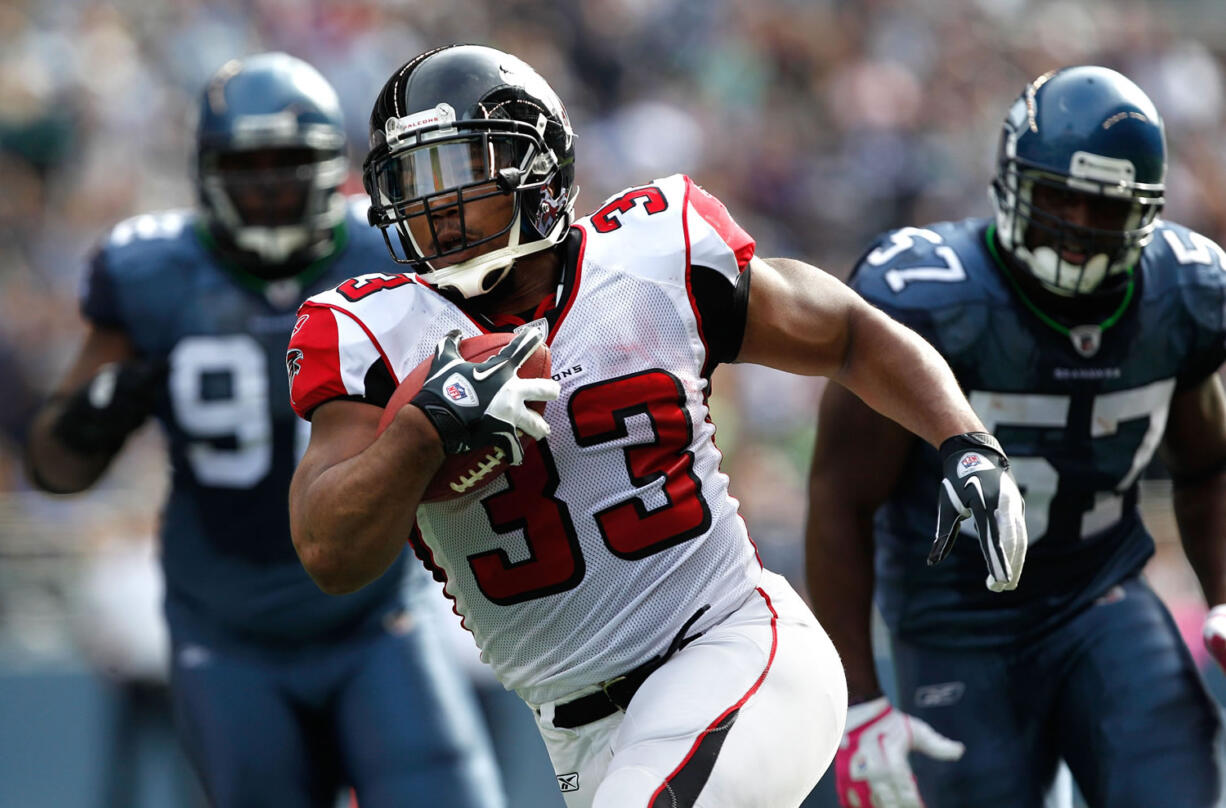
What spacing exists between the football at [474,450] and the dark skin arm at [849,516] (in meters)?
1.17

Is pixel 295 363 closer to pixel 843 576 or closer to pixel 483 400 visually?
pixel 483 400

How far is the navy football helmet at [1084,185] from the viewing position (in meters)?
3.41

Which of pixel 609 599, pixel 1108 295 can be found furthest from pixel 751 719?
pixel 1108 295

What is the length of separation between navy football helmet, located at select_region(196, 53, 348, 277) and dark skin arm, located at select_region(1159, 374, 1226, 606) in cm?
217

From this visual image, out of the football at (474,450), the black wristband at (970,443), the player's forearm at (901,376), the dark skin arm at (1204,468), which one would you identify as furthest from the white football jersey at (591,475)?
the dark skin arm at (1204,468)

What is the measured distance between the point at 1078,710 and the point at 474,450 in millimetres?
1691

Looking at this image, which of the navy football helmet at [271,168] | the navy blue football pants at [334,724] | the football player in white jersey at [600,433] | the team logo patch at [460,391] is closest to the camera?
the team logo patch at [460,391]

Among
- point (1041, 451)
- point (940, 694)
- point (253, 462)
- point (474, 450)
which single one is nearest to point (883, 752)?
point (940, 694)

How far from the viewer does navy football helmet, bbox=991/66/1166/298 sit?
11.2 ft

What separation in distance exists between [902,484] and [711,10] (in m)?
6.90

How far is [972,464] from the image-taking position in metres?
2.59

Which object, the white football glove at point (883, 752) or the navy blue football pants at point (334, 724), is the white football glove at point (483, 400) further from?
the navy blue football pants at point (334, 724)

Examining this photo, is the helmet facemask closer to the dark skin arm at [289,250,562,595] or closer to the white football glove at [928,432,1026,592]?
the dark skin arm at [289,250,562,595]

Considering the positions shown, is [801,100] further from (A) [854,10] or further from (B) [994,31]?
(B) [994,31]
